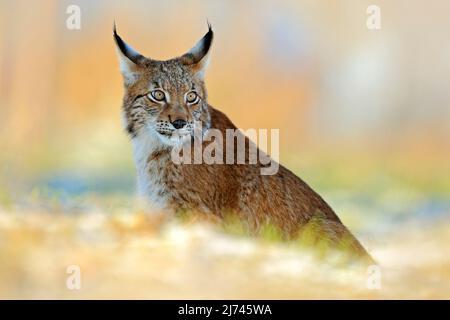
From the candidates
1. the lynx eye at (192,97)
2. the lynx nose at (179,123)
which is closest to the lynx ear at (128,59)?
the lynx eye at (192,97)

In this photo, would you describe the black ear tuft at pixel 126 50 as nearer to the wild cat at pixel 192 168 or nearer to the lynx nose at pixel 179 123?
the wild cat at pixel 192 168

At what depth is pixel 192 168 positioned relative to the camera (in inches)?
440

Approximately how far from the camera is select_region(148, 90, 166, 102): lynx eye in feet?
36.4

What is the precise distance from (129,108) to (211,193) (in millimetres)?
1503

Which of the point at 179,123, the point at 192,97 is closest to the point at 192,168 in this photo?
the point at 179,123

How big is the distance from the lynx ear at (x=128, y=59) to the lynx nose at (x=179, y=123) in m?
0.87

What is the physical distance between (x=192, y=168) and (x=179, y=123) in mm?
630

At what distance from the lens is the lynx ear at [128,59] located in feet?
36.6

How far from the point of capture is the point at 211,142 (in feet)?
37.2

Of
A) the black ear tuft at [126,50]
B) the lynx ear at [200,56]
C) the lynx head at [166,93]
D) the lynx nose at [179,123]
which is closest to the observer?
the lynx nose at [179,123]

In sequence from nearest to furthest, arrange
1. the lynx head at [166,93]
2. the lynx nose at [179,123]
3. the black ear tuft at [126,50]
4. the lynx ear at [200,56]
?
the lynx nose at [179,123], the lynx head at [166,93], the black ear tuft at [126,50], the lynx ear at [200,56]

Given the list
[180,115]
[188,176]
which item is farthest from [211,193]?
[180,115]

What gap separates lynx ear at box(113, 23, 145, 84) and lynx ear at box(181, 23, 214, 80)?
576mm

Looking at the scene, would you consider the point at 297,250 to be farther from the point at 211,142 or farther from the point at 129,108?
the point at 129,108
